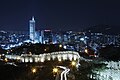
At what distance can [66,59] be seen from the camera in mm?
20656

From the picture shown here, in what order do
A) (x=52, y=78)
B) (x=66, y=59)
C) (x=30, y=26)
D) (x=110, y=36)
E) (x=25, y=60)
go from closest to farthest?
(x=52, y=78) < (x=66, y=59) < (x=25, y=60) < (x=110, y=36) < (x=30, y=26)

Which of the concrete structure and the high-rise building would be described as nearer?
the concrete structure

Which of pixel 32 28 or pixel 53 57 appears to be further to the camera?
pixel 32 28

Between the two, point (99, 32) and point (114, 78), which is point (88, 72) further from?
point (99, 32)

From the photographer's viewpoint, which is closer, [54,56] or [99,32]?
[54,56]

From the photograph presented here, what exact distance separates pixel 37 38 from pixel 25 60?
113ft

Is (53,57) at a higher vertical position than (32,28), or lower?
lower

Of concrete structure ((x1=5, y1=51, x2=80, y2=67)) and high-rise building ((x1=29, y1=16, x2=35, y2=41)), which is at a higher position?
high-rise building ((x1=29, y1=16, x2=35, y2=41))

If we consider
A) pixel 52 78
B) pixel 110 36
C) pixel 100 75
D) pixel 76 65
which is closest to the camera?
pixel 52 78

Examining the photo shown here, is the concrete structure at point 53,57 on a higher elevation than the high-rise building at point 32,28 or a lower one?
lower

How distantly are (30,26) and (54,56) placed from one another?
4430 centimetres

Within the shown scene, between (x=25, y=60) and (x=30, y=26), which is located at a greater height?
(x=30, y=26)

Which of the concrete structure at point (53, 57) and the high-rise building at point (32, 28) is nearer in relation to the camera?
the concrete structure at point (53, 57)

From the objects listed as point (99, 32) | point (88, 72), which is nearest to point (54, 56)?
point (88, 72)
